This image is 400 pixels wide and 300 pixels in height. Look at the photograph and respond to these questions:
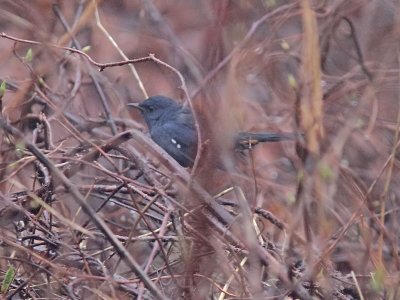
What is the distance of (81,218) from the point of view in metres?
3.89

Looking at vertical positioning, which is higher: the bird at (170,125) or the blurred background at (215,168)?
the blurred background at (215,168)

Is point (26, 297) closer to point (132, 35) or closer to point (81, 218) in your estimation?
point (81, 218)

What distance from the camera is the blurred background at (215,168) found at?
251 cm

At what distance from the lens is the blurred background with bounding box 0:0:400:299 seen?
2508 millimetres

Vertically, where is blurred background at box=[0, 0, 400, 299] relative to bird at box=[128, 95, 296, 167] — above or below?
above

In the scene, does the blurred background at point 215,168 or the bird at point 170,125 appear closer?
the blurred background at point 215,168

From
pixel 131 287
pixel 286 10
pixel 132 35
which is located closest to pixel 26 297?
pixel 131 287

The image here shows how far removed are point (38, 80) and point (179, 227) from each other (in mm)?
1602

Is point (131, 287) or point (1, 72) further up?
point (131, 287)

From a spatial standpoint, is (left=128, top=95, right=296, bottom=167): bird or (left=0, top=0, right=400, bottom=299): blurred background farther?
(left=128, top=95, right=296, bottom=167): bird

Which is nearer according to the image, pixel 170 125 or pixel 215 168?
pixel 215 168

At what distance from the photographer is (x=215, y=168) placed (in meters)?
1.86

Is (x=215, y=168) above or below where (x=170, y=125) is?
above

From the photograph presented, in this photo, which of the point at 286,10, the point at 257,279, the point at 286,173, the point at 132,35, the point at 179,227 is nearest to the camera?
the point at 257,279
